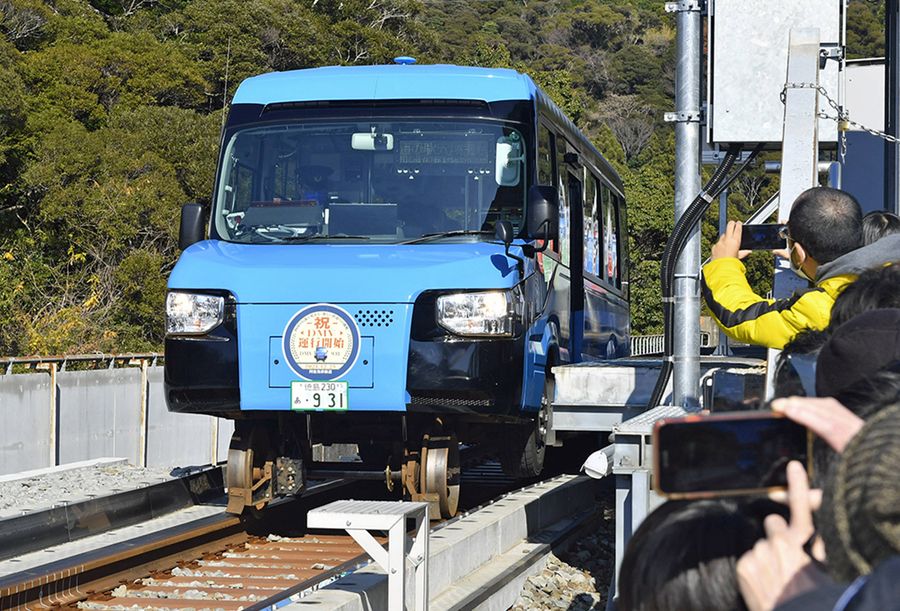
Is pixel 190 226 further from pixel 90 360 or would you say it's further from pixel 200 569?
pixel 90 360

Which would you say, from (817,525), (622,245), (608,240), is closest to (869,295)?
(817,525)

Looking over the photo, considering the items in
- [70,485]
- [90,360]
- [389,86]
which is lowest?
→ [70,485]

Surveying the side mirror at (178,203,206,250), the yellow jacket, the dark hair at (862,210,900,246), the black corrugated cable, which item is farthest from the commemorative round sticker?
the dark hair at (862,210,900,246)

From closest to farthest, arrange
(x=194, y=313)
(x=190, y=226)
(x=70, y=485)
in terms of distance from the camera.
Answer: (x=194, y=313) < (x=190, y=226) < (x=70, y=485)

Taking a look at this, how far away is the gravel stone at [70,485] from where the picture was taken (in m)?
9.95

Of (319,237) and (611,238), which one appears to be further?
(611,238)

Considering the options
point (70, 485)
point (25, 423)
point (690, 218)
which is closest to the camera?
point (690, 218)

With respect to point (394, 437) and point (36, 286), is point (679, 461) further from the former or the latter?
point (36, 286)

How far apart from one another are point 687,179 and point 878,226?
2.39 metres

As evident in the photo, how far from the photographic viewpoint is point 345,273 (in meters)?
9.03

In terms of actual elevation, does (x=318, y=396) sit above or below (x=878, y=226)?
below

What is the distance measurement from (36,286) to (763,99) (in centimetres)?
2560

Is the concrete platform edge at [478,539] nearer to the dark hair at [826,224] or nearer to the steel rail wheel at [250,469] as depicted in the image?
the steel rail wheel at [250,469]

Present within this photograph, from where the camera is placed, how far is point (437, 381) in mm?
8945
